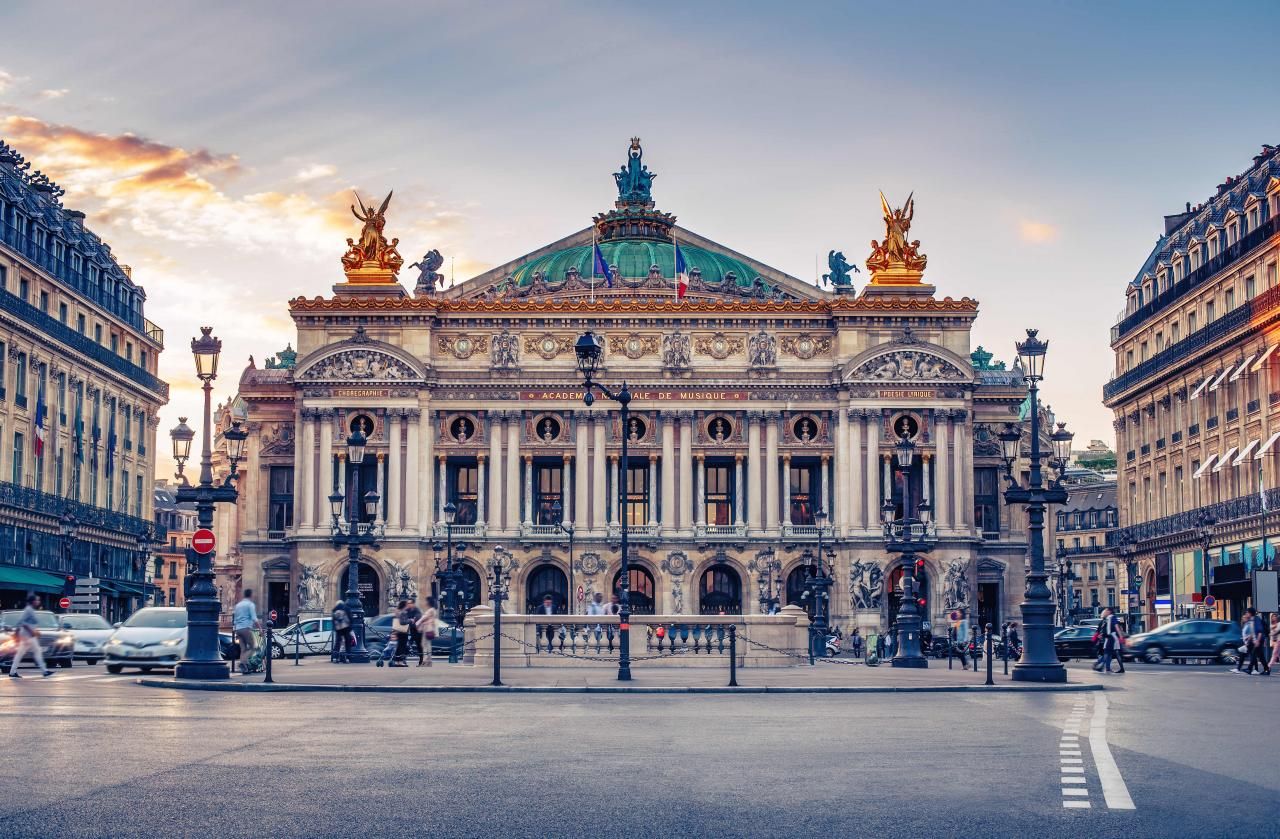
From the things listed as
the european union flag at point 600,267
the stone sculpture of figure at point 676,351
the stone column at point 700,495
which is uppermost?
the european union flag at point 600,267

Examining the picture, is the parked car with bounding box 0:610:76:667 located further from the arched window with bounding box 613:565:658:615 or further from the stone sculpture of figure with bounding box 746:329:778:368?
the stone sculpture of figure with bounding box 746:329:778:368

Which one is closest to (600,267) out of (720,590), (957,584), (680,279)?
(680,279)

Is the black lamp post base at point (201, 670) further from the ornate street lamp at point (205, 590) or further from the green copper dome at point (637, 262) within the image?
the green copper dome at point (637, 262)

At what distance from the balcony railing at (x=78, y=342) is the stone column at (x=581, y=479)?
22.7 metres

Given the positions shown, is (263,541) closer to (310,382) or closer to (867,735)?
(310,382)

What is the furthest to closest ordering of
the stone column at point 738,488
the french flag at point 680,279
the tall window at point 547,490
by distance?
the french flag at point 680,279
the tall window at point 547,490
the stone column at point 738,488

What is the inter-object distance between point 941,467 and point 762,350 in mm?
10590

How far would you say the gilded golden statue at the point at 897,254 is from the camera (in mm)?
85812

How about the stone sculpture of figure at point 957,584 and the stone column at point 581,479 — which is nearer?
the stone sculpture of figure at point 957,584

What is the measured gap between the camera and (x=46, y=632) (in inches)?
1777

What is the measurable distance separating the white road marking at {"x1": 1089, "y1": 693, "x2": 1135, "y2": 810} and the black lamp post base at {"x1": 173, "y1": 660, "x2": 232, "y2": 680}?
17.5 meters

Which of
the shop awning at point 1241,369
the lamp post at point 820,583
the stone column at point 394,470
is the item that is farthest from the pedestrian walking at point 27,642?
the shop awning at point 1241,369

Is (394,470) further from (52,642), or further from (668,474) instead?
(52,642)

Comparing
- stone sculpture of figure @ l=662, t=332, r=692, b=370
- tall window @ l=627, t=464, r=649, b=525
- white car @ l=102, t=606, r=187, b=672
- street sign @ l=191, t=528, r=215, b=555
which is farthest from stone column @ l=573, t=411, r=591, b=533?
street sign @ l=191, t=528, r=215, b=555
